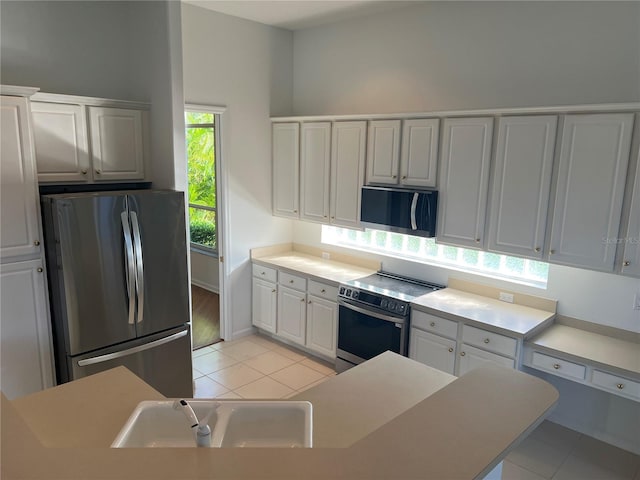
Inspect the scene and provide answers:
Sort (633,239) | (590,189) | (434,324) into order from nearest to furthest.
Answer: (633,239), (590,189), (434,324)

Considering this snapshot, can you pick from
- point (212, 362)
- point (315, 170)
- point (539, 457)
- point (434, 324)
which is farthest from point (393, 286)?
point (212, 362)

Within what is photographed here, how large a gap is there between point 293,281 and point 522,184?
7.47ft

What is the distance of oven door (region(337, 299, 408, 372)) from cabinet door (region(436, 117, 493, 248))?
79cm

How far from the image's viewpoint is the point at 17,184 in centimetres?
292

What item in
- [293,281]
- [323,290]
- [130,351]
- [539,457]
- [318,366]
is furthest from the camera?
[293,281]

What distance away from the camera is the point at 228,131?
4.51 m

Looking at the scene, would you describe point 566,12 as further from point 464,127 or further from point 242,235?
point 242,235

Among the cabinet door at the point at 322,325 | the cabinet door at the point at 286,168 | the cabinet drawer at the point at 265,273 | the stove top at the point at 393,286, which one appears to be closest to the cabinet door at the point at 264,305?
the cabinet drawer at the point at 265,273

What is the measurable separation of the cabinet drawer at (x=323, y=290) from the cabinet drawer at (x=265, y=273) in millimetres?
505

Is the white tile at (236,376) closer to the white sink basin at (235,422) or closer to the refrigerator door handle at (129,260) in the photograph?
the refrigerator door handle at (129,260)

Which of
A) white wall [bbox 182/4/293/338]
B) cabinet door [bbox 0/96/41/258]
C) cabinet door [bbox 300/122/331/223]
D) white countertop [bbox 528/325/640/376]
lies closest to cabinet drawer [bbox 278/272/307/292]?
white wall [bbox 182/4/293/338]

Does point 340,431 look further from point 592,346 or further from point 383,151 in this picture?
point 383,151

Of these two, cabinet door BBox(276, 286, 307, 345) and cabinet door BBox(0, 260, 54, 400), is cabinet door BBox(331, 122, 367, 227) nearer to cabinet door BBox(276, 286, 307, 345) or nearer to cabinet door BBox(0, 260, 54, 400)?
cabinet door BBox(276, 286, 307, 345)

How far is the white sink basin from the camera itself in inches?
65.3
